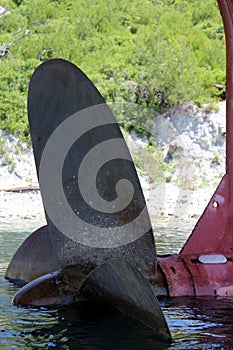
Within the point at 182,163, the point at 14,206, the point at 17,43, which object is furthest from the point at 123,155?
the point at 17,43

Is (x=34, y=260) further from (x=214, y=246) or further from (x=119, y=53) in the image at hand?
(x=119, y=53)

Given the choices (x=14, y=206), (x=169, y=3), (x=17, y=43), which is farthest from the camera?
(x=169, y=3)

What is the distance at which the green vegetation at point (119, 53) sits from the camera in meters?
31.0

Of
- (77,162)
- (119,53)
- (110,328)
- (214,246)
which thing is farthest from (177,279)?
(119,53)

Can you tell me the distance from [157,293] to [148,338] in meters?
0.98

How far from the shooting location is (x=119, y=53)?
116 ft

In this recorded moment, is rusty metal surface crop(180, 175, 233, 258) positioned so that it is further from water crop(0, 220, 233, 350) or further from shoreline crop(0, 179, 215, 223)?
shoreline crop(0, 179, 215, 223)

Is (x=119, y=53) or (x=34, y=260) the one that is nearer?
(x=34, y=260)

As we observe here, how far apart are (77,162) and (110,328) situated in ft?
3.87

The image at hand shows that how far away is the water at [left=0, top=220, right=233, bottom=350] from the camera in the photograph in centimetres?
399

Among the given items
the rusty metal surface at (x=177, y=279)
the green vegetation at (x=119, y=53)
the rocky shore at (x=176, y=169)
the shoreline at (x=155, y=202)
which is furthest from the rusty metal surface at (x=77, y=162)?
the green vegetation at (x=119, y=53)

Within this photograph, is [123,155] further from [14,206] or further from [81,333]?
[14,206]

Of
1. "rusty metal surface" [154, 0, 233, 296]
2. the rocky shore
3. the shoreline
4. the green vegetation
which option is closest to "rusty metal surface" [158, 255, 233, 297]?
"rusty metal surface" [154, 0, 233, 296]

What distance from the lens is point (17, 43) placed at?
114 ft
